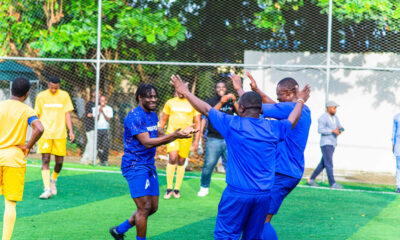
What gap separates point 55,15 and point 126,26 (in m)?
2.78

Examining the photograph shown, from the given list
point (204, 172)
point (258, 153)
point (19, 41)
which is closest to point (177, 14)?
point (19, 41)

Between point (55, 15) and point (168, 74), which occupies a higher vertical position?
point (55, 15)

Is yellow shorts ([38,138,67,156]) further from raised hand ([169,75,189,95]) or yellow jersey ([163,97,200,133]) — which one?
raised hand ([169,75,189,95])

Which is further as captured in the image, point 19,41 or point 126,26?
point 19,41

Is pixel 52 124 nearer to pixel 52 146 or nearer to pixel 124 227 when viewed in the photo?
pixel 52 146

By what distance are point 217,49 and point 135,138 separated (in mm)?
9560

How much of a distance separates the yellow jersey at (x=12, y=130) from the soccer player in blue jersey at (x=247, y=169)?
2.34m

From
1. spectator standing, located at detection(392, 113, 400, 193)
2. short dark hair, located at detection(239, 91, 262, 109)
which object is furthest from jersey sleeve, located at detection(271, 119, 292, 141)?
spectator standing, located at detection(392, 113, 400, 193)

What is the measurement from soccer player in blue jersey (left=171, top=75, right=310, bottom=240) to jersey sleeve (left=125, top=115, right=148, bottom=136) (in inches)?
48.4

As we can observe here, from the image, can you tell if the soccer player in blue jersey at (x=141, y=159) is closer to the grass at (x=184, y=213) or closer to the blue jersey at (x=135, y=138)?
the blue jersey at (x=135, y=138)

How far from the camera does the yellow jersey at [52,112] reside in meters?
8.55

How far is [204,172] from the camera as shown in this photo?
29.2 ft

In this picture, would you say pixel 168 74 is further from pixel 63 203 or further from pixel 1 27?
pixel 63 203

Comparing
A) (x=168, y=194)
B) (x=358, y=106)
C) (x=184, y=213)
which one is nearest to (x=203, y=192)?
(x=168, y=194)
